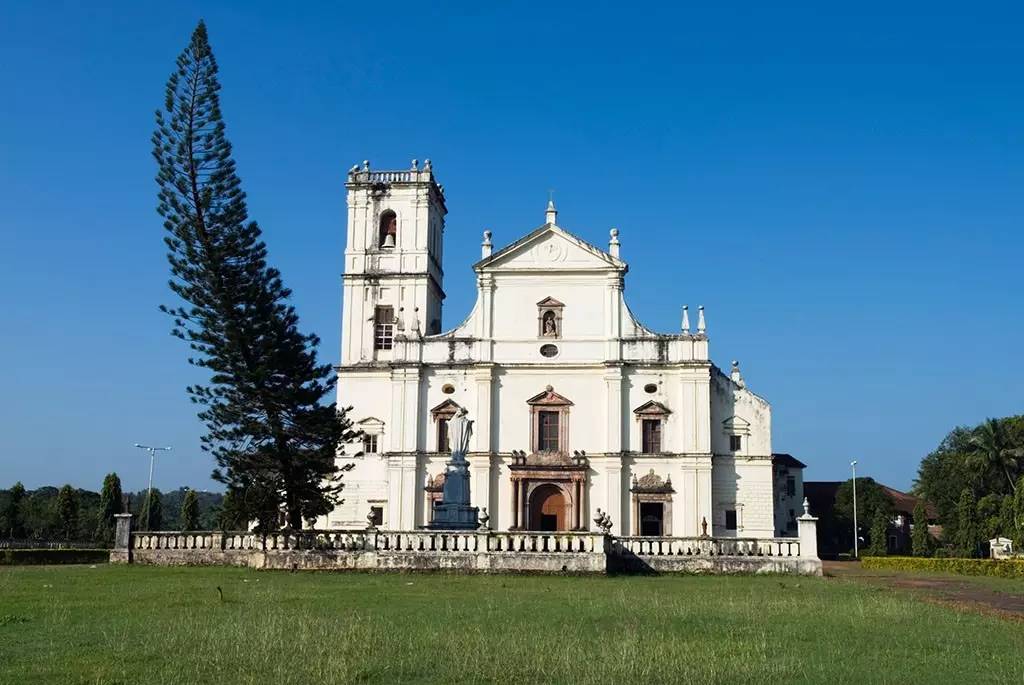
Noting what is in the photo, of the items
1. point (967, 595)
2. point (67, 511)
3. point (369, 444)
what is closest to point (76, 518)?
point (67, 511)

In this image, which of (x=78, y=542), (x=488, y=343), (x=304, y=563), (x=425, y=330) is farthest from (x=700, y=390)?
(x=78, y=542)

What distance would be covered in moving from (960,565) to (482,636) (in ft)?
90.1

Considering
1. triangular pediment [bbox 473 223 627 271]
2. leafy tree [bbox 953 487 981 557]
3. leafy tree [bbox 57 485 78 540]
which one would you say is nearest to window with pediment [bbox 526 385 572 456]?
triangular pediment [bbox 473 223 627 271]

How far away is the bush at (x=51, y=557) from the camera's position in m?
30.6

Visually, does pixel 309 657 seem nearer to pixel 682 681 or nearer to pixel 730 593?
pixel 682 681

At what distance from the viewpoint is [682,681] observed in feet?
28.7

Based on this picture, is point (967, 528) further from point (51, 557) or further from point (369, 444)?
point (51, 557)

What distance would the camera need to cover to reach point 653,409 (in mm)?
39656

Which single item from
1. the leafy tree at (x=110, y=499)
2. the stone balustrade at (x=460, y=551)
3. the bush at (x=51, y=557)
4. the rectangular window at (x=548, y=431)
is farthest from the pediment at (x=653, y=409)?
the leafy tree at (x=110, y=499)

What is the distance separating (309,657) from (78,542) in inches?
1972

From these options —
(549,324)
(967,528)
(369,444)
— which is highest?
(549,324)

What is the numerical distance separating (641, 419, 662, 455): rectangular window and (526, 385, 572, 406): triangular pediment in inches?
127

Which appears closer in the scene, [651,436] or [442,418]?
[651,436]

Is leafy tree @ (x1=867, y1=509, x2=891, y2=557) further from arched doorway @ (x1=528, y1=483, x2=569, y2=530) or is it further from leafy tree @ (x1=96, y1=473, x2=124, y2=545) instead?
leafy tree @ (x1=96, y1=473, x2=124, y2=545)
